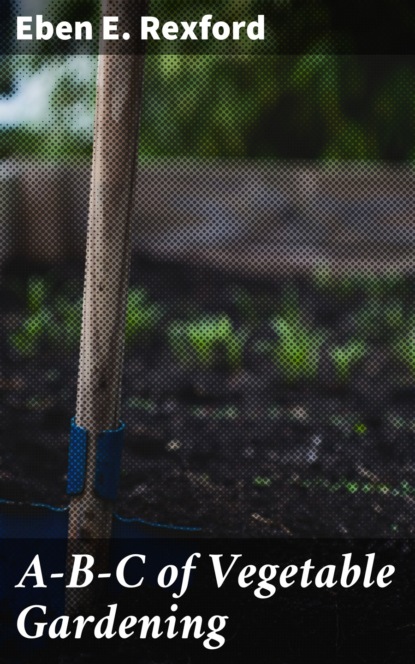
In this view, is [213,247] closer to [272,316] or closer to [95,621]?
[272,316]

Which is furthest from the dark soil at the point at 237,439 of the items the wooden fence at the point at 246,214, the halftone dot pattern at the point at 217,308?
the wooden fence at the point at 246,214

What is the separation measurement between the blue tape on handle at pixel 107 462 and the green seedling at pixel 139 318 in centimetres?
156

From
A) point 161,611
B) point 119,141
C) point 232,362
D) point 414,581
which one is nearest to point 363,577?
point 414,581

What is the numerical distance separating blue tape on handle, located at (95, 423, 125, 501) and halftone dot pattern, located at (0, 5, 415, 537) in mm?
17

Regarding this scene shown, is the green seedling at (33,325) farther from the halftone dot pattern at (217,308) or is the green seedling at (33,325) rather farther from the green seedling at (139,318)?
the green seedling at (139,318)

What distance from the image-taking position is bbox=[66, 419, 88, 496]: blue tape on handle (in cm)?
130

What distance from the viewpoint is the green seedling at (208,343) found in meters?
2.78

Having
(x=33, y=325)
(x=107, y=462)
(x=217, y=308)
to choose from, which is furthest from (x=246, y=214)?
(x=107, y=462)

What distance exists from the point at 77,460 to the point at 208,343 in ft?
4.96

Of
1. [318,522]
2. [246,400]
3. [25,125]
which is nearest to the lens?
[318,522]

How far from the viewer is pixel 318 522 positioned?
1.79 metres

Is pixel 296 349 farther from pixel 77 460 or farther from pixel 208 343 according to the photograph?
pixel 77 460

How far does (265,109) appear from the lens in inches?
155

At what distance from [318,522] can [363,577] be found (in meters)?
0.25
